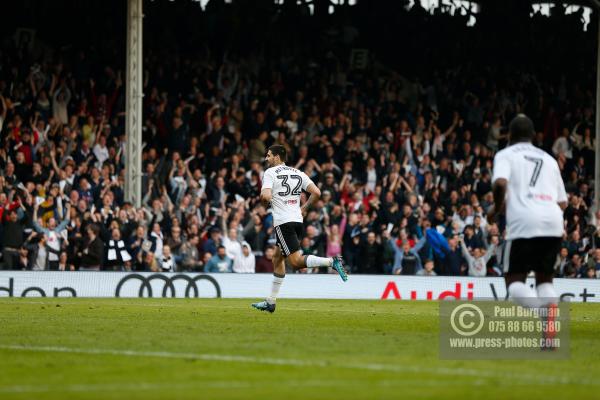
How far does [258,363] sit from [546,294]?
2.96 metres

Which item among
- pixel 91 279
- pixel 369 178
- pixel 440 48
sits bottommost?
pixel 91 279

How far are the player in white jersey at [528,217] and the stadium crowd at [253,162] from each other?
15.5 metres

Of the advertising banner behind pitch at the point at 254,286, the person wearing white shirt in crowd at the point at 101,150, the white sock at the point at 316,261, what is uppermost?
the person wearing white shirt in crowd at the point at 101,150

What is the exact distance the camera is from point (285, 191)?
17.3 m

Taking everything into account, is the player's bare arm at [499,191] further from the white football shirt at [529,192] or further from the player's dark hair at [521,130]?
the player's dark hair at [521,130]

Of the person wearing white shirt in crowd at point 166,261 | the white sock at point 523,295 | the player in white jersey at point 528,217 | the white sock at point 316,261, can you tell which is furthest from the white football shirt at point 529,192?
the person wearing white shirt in crowd at point 166,261

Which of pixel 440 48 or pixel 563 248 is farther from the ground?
pixel 440 48

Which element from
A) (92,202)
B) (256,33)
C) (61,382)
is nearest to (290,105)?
(256,33)

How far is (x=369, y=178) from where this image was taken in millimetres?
31094

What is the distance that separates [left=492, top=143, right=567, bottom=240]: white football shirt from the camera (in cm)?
1120

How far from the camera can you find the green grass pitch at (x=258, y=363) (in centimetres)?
848

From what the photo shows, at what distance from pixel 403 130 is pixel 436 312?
14.6 metres

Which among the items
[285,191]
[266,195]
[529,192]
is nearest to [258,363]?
[529,192]

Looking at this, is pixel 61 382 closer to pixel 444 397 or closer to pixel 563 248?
pixel 444 397
